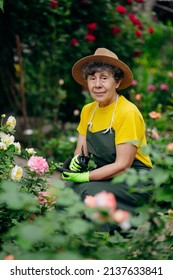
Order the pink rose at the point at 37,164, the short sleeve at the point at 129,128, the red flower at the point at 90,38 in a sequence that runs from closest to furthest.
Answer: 1. the pink rose at the point at 37,164
2. the short sleeve at the point at 129,128
3. the red flower at the point at 90,38

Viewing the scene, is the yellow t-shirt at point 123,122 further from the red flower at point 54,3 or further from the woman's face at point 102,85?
the red flower at point 54,3

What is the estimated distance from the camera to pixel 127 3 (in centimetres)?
686

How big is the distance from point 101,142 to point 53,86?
369 centimetres

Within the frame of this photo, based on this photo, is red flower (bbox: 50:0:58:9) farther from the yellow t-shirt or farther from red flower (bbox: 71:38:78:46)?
the yellow t-shirt

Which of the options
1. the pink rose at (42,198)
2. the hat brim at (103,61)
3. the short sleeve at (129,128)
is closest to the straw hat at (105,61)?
the hat brim at (103,61)

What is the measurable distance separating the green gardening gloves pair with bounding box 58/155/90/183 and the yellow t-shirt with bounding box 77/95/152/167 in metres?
0.20

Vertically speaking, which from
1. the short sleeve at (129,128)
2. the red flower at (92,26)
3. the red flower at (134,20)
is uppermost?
the red flower at (134,20)

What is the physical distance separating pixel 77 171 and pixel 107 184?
0.22 metres

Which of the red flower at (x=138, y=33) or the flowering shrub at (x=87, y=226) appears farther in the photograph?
the red flower at (x=138, y=33)

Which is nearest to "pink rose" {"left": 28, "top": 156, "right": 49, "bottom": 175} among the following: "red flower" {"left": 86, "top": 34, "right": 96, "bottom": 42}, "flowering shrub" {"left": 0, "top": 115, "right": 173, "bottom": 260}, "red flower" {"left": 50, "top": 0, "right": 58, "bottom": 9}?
"flowering shrub" {"left": 0, "top": 115, "right": 173, "bottom": 260}

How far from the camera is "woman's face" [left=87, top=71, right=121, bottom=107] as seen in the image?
124 inches

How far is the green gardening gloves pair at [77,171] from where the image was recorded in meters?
3.16
